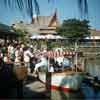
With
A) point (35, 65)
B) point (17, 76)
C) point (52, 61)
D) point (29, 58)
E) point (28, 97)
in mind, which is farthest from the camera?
point (52, 61)

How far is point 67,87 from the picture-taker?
663 inches

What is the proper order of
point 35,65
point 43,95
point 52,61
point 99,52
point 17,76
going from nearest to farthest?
point 17,76 < point 43,95 < point 35,65 < point 52,61 < point 99,52

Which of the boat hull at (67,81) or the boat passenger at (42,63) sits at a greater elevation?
the boat passenger at (42,63)

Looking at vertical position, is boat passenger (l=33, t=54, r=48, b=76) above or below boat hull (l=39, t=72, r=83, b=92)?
above

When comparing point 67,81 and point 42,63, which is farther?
point 67,81

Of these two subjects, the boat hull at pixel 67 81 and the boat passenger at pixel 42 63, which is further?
the boat hull at pixel 67 81

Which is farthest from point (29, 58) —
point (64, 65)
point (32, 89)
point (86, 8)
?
point (86, 8)

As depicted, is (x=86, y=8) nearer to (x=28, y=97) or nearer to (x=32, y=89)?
(x=28, y=97)

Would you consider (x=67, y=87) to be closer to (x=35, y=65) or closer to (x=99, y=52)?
(x=35, y=65)

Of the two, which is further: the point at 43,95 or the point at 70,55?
the point at 70,55

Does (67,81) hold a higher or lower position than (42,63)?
lower

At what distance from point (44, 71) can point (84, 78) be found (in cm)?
236

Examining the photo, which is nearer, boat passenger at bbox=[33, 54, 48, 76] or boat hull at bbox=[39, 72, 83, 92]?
boat passenger at bbox=[33, 54, 48, 76]

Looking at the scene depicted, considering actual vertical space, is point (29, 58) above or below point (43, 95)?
above
